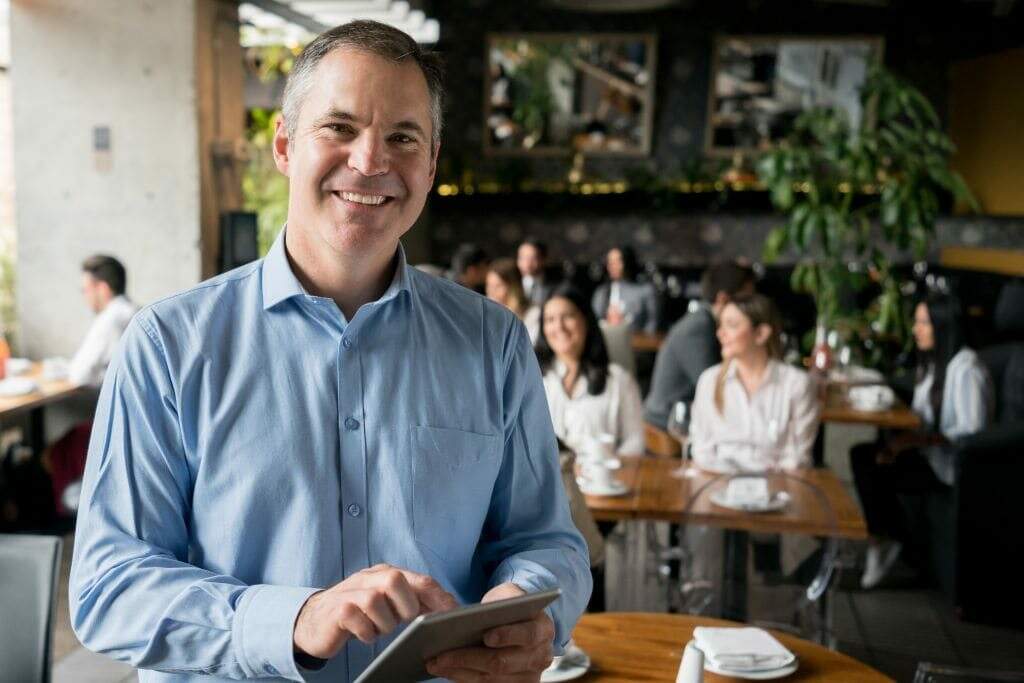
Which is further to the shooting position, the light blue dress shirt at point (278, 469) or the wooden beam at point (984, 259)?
the wooden beam at point (984, 259)

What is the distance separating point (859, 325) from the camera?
25.4 feet

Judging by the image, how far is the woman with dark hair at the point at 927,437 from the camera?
5.25 meters

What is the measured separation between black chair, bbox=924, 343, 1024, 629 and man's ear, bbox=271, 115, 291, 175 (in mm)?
4005

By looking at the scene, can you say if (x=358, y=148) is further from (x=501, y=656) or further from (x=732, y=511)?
(x=732, y=511)

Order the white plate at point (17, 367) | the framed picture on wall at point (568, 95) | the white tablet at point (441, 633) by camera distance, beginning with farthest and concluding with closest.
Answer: the framed picture on wall at point (568, 95) < the white plate at point (17, 367) < the white tablet at point (441, 633)

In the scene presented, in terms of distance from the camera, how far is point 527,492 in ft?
4.93

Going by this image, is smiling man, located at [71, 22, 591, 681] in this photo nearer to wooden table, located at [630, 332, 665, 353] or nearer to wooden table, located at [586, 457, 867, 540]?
wooden table, located at [586, 457, 867, 540]

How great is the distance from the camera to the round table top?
2.17m

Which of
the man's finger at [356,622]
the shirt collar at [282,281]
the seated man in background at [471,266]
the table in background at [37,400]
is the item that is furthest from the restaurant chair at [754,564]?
the seated man in background at [471,266]

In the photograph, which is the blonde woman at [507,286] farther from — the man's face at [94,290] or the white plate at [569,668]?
the white plate at [569,668]

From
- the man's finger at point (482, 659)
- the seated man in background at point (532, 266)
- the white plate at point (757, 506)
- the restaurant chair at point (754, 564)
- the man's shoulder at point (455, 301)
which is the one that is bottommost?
the restaurant chair at point (754, 564)

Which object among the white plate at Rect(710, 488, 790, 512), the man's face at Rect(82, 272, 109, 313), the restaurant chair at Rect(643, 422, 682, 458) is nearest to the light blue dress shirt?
the white plate at Rect(710, 488, 790, 512)

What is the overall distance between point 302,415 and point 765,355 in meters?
3.66

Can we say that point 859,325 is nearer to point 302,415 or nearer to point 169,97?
point 169,97
